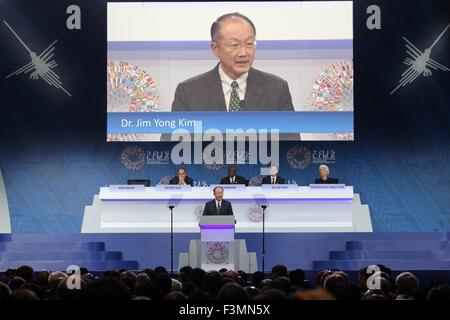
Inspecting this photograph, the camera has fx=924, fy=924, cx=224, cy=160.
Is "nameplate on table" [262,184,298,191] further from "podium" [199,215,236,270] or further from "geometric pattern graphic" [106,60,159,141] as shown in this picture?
"geometric pattern graphic" [106,60,159,141]

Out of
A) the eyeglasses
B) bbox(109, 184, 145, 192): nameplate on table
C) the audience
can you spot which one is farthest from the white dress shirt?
the audience

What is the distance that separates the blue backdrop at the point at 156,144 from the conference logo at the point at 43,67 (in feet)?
0.32

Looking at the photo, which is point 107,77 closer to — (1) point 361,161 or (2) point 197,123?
(2) point 197,123

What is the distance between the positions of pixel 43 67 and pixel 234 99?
3893mm

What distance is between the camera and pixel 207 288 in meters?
7.15

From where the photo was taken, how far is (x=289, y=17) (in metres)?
17.5

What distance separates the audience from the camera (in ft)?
13.6

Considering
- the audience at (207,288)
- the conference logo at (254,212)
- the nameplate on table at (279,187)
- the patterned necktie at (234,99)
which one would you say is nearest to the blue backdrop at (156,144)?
the patterned necktie at (234,99)

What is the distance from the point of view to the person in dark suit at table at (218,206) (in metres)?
14.2

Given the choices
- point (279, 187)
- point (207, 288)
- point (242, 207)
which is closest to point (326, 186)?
point (279, 187)

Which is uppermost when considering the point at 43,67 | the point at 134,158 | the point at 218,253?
the point at 43,67

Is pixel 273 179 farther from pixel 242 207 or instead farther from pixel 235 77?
pixel 235 77

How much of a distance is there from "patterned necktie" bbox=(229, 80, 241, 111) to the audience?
825 centimetres
